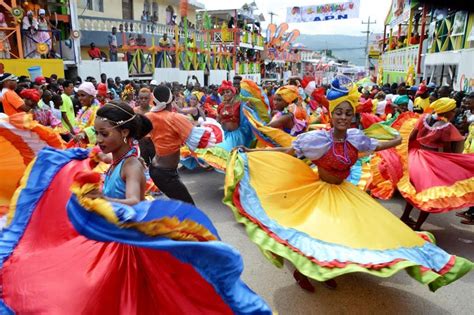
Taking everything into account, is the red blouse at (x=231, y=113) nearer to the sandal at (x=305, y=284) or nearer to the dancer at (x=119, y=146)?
the sandal at (x=305, y=284)

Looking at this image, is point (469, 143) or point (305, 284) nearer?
point (305, 284)

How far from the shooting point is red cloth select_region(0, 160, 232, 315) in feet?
6.72

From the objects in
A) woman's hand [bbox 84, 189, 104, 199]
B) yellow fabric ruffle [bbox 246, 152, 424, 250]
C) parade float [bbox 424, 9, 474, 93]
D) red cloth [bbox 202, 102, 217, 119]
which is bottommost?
red cloth [bbox 202, 102, 217, 119]

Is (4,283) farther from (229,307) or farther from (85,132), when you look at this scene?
(85,132)

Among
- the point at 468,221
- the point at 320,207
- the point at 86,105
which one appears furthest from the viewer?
the point at 86,105

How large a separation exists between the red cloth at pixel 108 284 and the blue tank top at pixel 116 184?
36 centimetres

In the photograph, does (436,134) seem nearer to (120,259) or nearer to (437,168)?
(437,168)

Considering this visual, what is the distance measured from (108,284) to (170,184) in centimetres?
208

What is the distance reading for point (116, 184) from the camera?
2580 mm

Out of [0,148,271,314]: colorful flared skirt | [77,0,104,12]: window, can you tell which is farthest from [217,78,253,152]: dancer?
[77,0,104,12]: window

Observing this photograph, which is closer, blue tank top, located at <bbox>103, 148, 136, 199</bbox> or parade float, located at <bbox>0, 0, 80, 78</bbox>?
blue tank top, located at <bbox>103, 148, 136, 199</bbox>

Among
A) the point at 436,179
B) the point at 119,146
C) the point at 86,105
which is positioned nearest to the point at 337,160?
the point at 436,179

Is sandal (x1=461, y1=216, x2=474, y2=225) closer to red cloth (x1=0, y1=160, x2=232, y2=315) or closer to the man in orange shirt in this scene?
the man in orange shirt

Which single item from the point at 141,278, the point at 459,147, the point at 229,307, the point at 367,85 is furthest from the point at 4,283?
the point at 367,85
